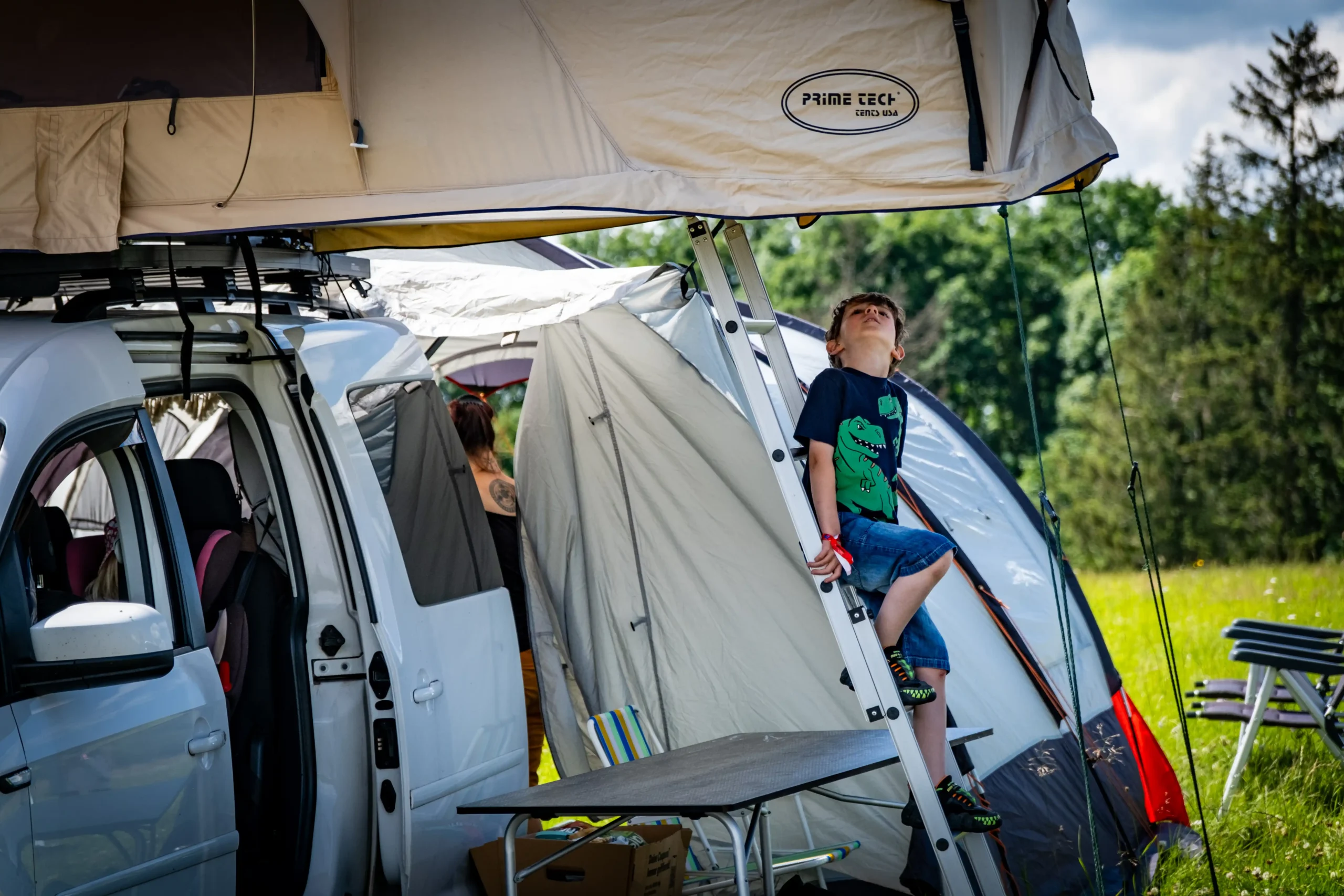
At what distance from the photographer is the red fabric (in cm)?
574

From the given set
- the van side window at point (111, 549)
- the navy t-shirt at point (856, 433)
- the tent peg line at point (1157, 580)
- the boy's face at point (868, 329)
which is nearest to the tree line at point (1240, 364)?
the tent peg line at point (1157, 580)

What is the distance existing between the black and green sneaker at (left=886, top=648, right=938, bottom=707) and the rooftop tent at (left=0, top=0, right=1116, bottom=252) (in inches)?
56.2

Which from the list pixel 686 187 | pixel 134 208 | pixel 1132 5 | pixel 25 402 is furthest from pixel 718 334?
pixel 1132 5

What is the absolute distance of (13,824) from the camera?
104 inches

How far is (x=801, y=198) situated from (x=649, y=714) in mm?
2929

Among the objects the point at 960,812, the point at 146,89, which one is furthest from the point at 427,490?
the point at 960,812

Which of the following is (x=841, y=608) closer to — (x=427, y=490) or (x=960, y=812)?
(x=960, y=812)

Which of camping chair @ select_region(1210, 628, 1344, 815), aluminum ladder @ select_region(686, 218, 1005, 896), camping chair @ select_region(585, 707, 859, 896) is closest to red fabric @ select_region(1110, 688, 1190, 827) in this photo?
camping chair @ select_region(1210, 628, 1344, 815)

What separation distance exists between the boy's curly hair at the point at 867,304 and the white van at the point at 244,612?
1.38 m

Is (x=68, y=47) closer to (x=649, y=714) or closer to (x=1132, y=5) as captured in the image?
(x=649, y=714)

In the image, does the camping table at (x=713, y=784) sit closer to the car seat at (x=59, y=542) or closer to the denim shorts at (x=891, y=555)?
the denim shorts at (x=891, y=555)

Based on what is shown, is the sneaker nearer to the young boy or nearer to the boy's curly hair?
the young boy

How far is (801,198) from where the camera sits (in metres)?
3.41

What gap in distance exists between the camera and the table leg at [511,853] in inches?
137
